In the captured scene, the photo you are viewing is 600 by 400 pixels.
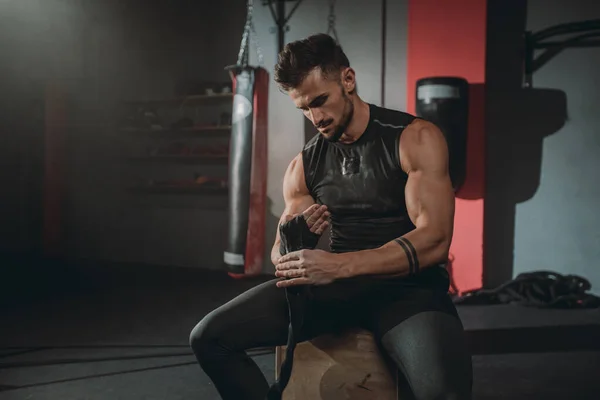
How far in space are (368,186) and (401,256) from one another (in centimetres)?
29

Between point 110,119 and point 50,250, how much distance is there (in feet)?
5.54

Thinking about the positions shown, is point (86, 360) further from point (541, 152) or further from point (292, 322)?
point (541, 152)

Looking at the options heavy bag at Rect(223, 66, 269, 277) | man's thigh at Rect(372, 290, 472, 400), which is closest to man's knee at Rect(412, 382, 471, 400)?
man's thigh at Rect(372, 290, 472, 400)

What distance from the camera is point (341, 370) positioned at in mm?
1665

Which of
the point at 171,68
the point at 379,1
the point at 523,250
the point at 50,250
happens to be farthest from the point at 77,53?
the point at 523,250

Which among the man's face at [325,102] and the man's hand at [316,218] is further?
the man's face at [325,102]

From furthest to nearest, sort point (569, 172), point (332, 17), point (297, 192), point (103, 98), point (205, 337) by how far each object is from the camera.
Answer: point (103, 98), point (332, 17), point (569, 172), point (297, 192), point (205, 337)

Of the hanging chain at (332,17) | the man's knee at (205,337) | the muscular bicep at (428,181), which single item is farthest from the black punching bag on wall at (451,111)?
the man's knee at (205,337)

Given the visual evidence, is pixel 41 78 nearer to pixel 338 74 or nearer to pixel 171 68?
pixel 171 68

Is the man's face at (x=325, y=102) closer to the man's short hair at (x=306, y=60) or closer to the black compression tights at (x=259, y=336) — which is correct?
the man's short hair at (x=306, y=60)

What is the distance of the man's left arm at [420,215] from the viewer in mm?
1536

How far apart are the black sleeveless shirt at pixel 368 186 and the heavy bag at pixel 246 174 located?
3.11 metres

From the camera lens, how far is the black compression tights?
1.44 meters

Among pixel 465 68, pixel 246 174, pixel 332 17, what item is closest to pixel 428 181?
pixel 465 68
